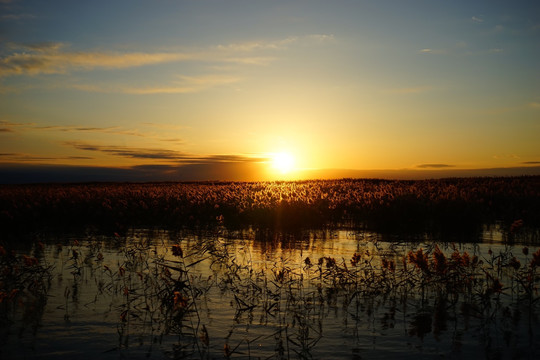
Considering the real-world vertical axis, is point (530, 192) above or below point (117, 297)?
above

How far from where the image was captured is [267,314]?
7.28m

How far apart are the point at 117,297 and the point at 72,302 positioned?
77 centimetres

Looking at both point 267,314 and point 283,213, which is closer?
point 267,314

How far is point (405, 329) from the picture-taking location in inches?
260

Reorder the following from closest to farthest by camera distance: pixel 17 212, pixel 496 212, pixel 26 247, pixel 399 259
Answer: pixel 399 259 → pixel 26 247 → pixel 17 212 → pixel 496 212

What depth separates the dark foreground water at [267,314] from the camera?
5.93m

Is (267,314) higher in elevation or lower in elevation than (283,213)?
lower

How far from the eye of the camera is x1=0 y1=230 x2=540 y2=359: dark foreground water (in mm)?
5926

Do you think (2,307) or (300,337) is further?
(2,307)

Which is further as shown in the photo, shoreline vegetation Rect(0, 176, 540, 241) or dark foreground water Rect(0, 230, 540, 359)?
shoreline vegetation Rect(0, 176, 540, 241)

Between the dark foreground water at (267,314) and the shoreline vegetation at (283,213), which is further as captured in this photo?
the shoreline vegetation at (283,213)

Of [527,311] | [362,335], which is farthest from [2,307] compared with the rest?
[527,311]

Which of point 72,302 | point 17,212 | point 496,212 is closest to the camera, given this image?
point 72,302

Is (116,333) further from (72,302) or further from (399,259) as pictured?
(399,259)
